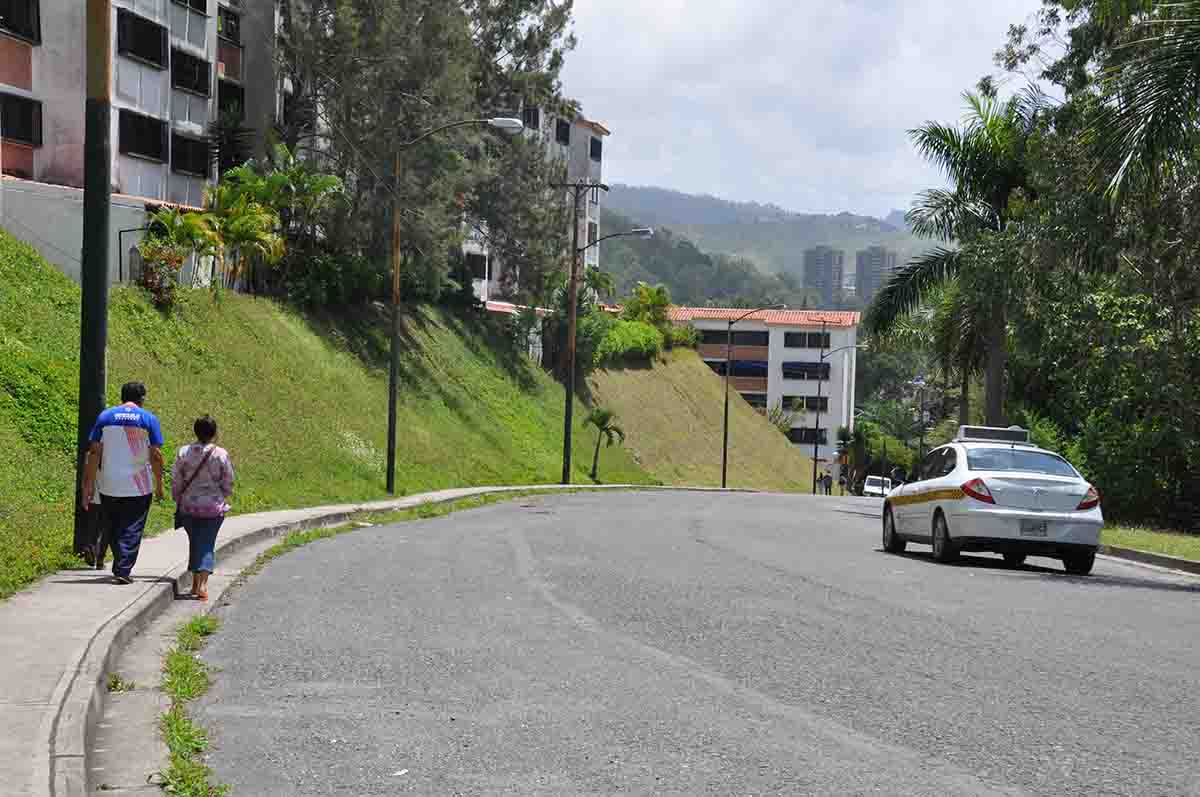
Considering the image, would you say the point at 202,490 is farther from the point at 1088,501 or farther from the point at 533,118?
the point at 533,118

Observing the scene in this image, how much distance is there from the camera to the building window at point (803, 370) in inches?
5502

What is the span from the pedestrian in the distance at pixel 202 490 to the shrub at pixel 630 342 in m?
62.5

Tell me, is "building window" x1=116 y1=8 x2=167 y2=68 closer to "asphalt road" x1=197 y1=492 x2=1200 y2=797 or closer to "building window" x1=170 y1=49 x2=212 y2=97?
"building window" x1=170 y1=49 x2=212 y2=97

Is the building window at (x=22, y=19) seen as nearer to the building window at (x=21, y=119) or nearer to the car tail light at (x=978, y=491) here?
the building window at (x=21, y=119)

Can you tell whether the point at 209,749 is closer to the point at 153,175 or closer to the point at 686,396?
the point at 153,175

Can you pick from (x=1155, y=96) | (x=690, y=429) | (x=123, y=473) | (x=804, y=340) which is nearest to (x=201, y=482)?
(x=123, y=473)

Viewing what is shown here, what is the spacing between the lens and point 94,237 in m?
13.9

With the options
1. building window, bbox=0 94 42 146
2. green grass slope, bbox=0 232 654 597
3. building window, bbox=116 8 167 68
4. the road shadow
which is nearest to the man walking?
green grass slope, bbox=0 232 654 597

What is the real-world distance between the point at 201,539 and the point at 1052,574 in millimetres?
10672

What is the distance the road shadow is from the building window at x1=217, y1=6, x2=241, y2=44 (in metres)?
34.7

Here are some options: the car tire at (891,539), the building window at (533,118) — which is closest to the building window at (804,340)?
the building window at (533,118)

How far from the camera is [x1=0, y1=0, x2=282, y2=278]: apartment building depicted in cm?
3503

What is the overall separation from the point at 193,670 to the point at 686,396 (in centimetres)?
7897

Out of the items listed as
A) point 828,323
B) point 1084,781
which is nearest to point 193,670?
point 1084,781
